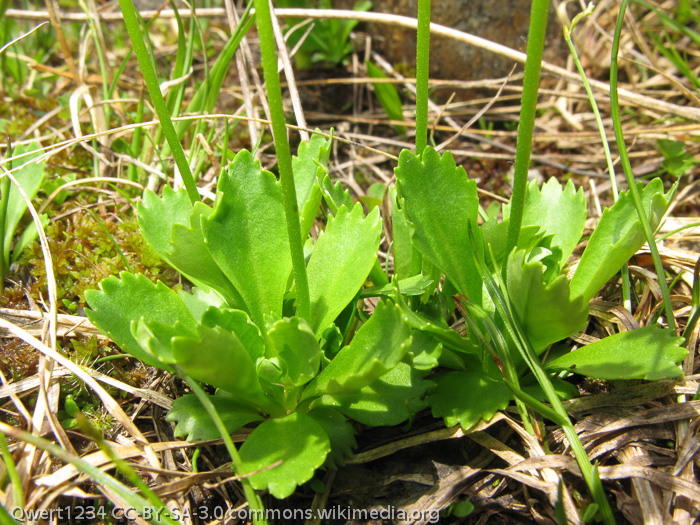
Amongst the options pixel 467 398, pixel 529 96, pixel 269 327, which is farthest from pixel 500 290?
pixel 269 327

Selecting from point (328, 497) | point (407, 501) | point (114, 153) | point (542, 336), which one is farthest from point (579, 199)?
point (114, 153)

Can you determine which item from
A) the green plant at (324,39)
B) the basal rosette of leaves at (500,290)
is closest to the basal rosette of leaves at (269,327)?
the basal rosette of leaves at (500,290)

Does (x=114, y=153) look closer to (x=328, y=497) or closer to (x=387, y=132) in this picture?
(x=387, y=132)

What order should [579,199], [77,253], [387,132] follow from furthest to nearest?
1. [387,132]
2. [77,253]
3. [579,199]

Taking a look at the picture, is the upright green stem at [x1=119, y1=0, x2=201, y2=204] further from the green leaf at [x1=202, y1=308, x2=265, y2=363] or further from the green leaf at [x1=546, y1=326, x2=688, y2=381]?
the green leaf at [x1=546, y1=326, x2=688, y2=381]

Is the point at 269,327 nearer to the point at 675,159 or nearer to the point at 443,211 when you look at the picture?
the point at 443,211
